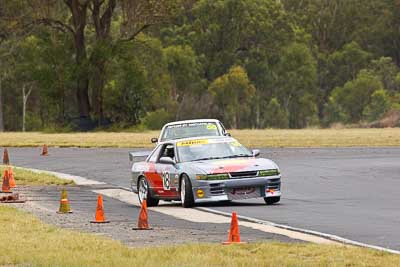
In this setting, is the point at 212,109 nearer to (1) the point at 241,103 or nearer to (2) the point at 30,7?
(1) the point at 241,103

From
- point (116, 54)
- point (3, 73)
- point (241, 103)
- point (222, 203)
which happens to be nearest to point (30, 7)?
point (116, 54)

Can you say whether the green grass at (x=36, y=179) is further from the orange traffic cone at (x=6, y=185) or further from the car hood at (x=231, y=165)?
the car hood at (x=231, y=165)

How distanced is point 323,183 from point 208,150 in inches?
262

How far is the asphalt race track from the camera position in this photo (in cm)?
1827

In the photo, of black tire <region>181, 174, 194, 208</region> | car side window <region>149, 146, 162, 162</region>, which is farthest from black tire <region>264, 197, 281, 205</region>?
car side window <region>149, 146, 162, 162</region>

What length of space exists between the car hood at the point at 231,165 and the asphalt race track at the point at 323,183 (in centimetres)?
73

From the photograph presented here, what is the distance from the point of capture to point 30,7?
83500mm

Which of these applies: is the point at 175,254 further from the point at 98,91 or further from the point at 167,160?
the point at 98,91

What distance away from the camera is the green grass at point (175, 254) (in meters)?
13.0

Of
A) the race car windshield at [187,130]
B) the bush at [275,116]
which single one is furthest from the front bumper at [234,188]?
the bush at [275,116]

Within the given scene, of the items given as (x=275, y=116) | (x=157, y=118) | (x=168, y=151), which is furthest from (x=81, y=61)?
(x=168, y=151)

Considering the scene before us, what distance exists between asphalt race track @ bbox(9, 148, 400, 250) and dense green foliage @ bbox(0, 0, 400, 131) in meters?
29.4

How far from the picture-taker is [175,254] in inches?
543

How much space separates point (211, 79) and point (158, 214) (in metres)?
85.5
